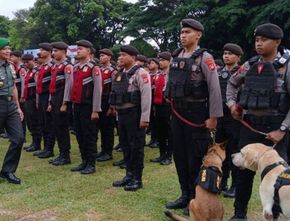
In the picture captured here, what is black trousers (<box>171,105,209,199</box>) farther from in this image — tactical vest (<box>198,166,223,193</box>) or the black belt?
the black belt

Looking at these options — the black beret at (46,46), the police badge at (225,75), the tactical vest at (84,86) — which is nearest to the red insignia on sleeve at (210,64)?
the police badge at (225,75)

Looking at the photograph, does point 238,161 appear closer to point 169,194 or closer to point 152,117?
point 169,194

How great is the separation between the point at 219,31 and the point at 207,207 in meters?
21.1

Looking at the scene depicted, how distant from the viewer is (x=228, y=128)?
601 cm

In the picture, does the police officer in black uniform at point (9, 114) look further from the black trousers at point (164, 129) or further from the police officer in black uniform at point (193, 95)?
the black trousers at point (164, 129)

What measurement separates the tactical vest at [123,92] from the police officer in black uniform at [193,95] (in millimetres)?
1123

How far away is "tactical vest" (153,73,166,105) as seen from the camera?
8616mm

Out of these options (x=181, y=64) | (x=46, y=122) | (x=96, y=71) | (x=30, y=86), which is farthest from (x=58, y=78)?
(x=181, y=64)

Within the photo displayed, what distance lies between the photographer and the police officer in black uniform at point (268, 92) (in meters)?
4.07

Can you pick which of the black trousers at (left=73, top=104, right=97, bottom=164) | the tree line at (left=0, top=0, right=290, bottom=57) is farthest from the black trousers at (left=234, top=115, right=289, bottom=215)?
the tree line at (left=0, top=0, right=290, bottom=57)

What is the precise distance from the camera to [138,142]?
5.95 m

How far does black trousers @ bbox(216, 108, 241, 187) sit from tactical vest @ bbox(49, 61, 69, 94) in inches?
122

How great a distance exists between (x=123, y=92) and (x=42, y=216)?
2.07m

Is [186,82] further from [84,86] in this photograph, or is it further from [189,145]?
[84,86]
